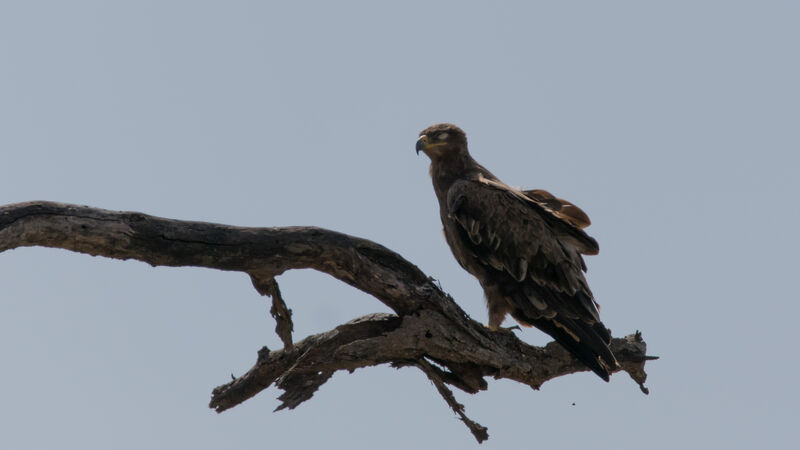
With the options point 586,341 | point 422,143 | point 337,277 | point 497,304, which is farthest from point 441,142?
point 337,277

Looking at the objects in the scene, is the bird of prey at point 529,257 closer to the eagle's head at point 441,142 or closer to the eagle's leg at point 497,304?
the eagle's leg at point 497,304

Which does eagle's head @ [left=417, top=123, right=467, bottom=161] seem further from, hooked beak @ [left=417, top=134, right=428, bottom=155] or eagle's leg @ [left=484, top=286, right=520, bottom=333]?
eagle's leg @ [left=484, top=286, right=520, bottom=333]

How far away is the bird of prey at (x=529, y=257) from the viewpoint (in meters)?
7.47

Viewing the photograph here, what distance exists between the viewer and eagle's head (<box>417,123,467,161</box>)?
27.6 ft

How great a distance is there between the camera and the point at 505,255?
777cm

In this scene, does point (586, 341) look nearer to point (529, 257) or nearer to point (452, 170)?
point (529, 257)

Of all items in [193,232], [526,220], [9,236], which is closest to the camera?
[9,236]

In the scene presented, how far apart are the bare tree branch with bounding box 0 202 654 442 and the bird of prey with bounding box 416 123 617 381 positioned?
10.5 inches

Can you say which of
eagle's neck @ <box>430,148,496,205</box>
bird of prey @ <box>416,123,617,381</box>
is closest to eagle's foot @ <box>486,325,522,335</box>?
bird of prey @ <box>416,123,617,381</box>

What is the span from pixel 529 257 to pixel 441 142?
1.34 meters

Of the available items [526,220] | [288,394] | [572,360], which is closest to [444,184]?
[526,220]

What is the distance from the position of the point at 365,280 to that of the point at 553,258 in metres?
1.92

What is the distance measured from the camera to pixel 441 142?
27.6 feet

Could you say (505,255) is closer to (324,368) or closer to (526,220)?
(526,220)
